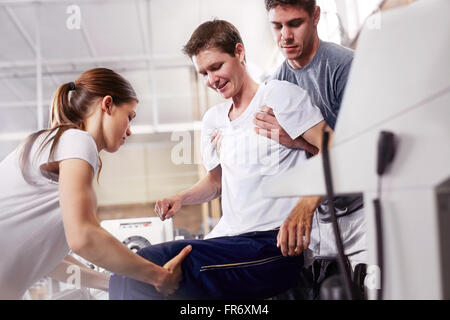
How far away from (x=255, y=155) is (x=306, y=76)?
18cm

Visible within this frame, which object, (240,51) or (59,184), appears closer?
(59,184)

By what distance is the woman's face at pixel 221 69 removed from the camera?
2.54 ft

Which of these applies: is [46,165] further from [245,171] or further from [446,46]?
[446,46]

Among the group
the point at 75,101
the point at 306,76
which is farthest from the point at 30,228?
the point at 306,76

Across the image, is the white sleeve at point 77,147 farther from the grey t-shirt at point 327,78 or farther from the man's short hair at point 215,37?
the grey t-shirt at point 327,78

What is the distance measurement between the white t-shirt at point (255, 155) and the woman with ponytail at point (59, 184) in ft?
0.44

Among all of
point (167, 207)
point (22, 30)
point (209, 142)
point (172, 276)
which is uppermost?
point (22, 30)

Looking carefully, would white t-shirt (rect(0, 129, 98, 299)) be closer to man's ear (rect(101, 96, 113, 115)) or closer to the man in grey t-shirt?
man's ear (rect(101, 96, 113, 115))

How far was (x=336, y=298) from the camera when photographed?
24.2 inches

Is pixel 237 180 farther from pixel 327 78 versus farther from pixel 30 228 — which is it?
pixel 30 228

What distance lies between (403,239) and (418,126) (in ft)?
0.48

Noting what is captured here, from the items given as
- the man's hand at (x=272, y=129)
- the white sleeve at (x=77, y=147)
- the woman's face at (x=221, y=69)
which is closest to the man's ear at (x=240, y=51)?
the woman's face at (x=221, y=69)

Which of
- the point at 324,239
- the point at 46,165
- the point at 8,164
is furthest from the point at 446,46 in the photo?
the point at 8,164

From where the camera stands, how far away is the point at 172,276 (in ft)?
2.34
